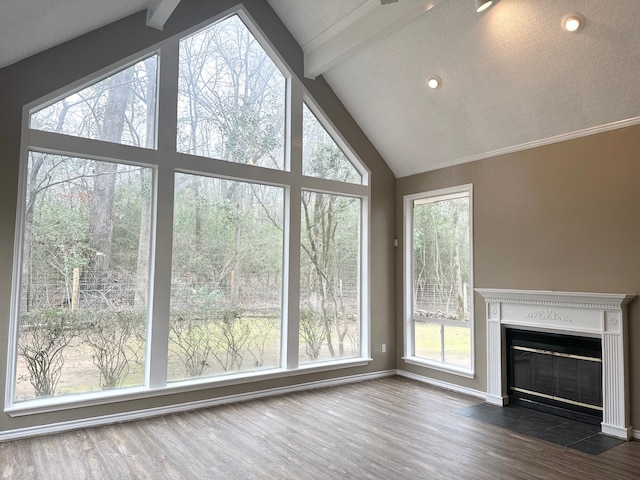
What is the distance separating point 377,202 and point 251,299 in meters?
2.21

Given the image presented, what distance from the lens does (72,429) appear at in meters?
3.94

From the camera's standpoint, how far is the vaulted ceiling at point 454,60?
3.68 metres

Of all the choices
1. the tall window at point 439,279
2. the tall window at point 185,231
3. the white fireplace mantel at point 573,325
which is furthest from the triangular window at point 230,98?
the white fireplace mantel at point 573,325

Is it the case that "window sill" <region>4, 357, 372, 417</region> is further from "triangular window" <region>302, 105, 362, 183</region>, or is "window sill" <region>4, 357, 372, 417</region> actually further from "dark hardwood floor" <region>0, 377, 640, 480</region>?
"triangular window" <region>302, 105, 362, 183</region>

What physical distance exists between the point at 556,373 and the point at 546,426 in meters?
0.60

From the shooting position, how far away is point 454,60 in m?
4.60

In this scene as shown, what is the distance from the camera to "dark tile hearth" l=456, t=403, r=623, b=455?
12.3 ft

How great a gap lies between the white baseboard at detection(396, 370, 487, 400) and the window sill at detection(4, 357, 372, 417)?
3.18 feet

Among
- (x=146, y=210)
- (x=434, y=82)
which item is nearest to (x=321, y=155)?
(x=434, y=82)

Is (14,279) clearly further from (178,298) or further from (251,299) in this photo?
(251,299)

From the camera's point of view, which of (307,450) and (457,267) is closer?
(307,450)

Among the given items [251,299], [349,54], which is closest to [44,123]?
[251,299]

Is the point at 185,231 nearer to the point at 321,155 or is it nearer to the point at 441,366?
the point at 321,155

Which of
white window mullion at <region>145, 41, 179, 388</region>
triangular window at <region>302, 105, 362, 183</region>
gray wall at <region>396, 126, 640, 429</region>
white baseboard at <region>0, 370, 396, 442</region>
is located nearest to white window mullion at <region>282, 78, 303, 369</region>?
triangular window at <region>302, 105, 362, 183</region>
